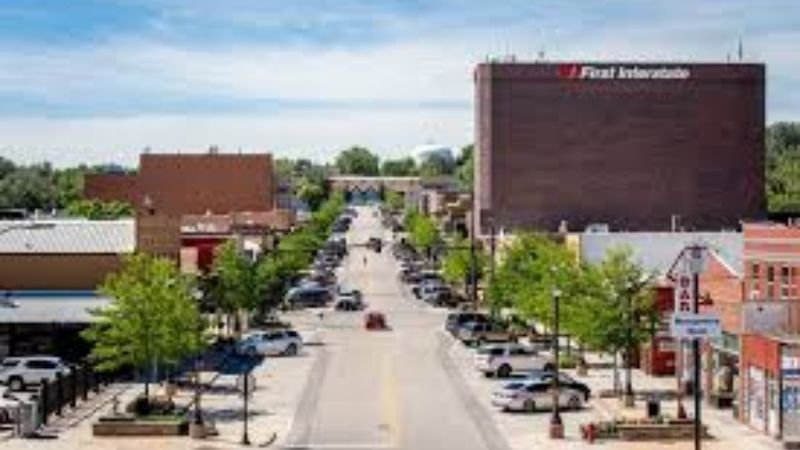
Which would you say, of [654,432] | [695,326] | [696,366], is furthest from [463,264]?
[695,326]

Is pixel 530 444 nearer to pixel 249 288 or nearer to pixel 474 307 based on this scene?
pixel 249 288

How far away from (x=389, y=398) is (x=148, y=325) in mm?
11291

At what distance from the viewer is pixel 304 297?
5330 inches

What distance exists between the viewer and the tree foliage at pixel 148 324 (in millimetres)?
63500

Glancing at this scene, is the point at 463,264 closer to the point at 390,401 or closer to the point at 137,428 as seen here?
the point at 390,401

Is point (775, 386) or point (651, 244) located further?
point (651, 244)

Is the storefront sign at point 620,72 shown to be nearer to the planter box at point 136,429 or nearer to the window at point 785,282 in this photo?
the window at point 785,282

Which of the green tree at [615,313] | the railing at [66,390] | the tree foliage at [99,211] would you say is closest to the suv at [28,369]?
the railing at [66,390]

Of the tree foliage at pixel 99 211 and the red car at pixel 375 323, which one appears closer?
the red car at pixel 375 323

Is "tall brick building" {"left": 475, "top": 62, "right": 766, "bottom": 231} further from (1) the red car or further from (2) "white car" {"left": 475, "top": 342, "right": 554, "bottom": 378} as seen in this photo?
(2) "white car" {"left": 475, "top": 342, "right": 554, "bottom": 378}

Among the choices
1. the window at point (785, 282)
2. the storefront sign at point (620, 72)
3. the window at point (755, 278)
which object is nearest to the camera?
the window at point (785, 282)

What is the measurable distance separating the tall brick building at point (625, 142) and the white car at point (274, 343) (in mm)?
96423

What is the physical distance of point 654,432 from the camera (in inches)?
2254

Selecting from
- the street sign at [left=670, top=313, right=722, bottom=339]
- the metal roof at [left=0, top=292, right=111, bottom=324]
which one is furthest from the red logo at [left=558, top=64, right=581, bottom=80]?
the street sign at [left=670, top=313, right=722, bottom=339]
